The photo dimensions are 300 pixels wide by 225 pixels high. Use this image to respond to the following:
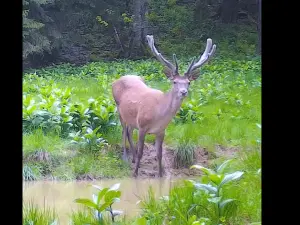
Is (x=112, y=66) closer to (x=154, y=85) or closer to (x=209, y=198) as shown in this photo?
(x=154, y=85)

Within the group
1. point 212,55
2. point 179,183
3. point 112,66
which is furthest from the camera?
point 112,66

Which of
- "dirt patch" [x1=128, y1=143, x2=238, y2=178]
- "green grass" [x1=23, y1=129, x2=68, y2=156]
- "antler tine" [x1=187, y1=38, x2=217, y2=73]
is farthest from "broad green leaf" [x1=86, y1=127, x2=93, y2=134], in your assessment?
"antler tine" [x1=187, y1=38, x2=217, y2=73]

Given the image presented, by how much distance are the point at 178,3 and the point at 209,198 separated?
3.03 ft

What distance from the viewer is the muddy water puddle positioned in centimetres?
183

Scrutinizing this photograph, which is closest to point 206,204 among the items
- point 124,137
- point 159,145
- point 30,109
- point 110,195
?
point 110,195

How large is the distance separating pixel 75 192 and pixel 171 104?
0.51 meters

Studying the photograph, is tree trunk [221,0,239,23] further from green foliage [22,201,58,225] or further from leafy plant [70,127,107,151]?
green foliage [22,201,58,225]

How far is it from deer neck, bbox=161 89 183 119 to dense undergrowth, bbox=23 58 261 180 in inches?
1.1

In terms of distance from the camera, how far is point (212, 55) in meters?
2.08

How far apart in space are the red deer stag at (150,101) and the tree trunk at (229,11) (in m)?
0.16

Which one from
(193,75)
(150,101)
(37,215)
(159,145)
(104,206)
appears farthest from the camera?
(150,101)

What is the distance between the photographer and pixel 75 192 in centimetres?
199

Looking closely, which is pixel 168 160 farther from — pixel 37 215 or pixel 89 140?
pixel 37 215
